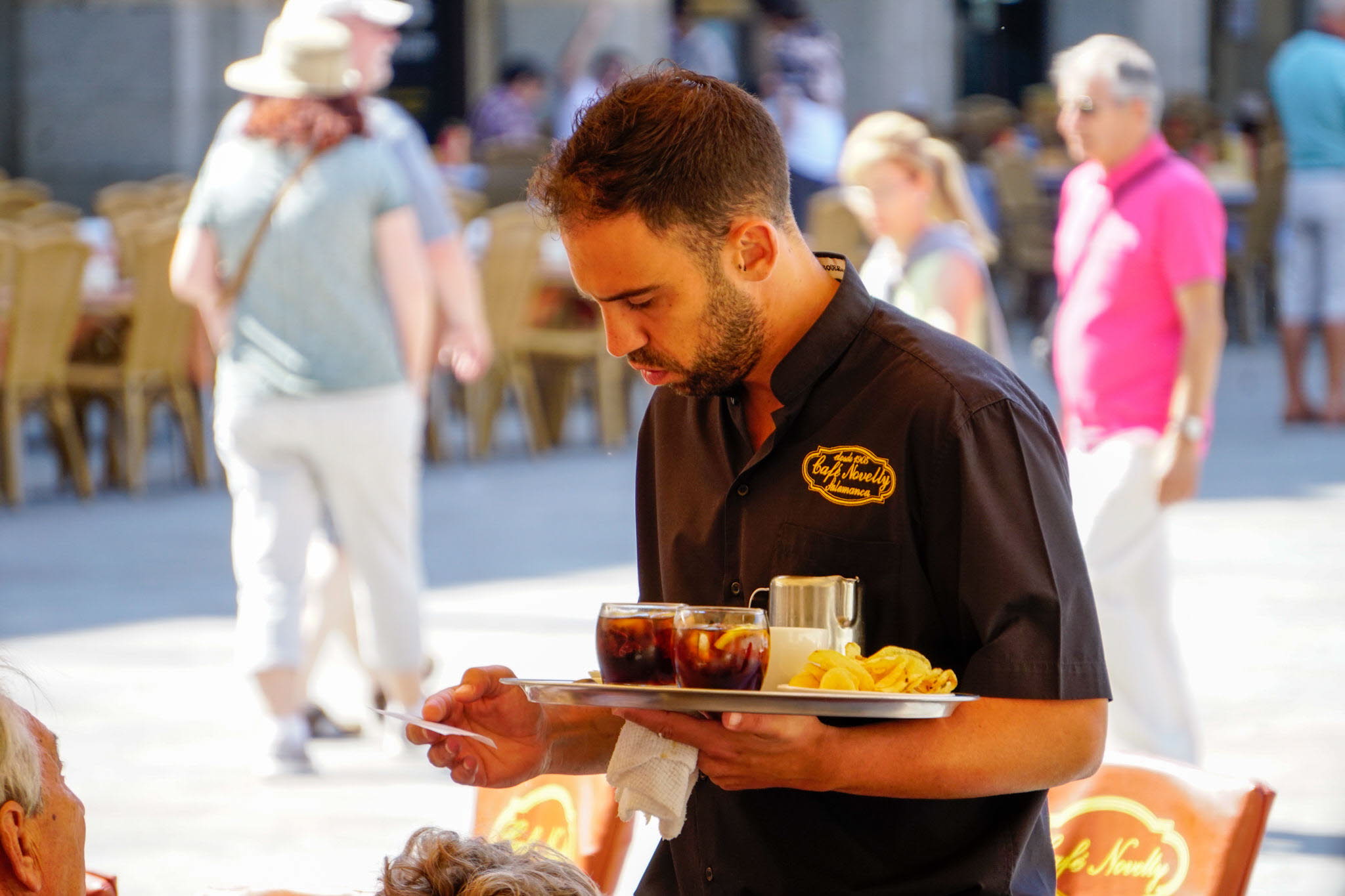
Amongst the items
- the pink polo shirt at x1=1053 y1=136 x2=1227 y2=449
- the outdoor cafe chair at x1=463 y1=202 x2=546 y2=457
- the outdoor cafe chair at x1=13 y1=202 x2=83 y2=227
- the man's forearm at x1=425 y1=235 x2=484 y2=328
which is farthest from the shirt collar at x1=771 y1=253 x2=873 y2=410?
the outdoor cafe chair at x1=13 y1=202 x2=83 y2=227

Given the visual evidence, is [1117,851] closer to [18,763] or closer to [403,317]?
[18,763]

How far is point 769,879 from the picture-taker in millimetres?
2131

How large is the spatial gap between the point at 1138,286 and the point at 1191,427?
381mm

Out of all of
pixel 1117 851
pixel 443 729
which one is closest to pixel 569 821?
pixel 1117 851

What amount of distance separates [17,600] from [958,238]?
446cm

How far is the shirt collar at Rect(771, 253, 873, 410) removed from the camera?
6.97 ft

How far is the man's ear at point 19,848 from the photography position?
200 cm

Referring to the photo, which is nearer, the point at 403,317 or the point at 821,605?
the point at 821,605

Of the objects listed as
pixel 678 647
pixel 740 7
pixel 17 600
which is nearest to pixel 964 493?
pixel 678 647

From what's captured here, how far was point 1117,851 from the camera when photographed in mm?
2715

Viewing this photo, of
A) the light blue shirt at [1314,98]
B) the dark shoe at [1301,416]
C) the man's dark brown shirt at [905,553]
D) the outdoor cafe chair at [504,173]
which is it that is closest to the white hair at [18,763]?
the man's dark brown shirt at [905,553]

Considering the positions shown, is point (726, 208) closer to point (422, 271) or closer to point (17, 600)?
point (422, 271)

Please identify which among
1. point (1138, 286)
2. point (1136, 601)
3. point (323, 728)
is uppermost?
point (1138, 286)

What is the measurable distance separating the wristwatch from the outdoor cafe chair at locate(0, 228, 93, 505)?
21.2 ft
